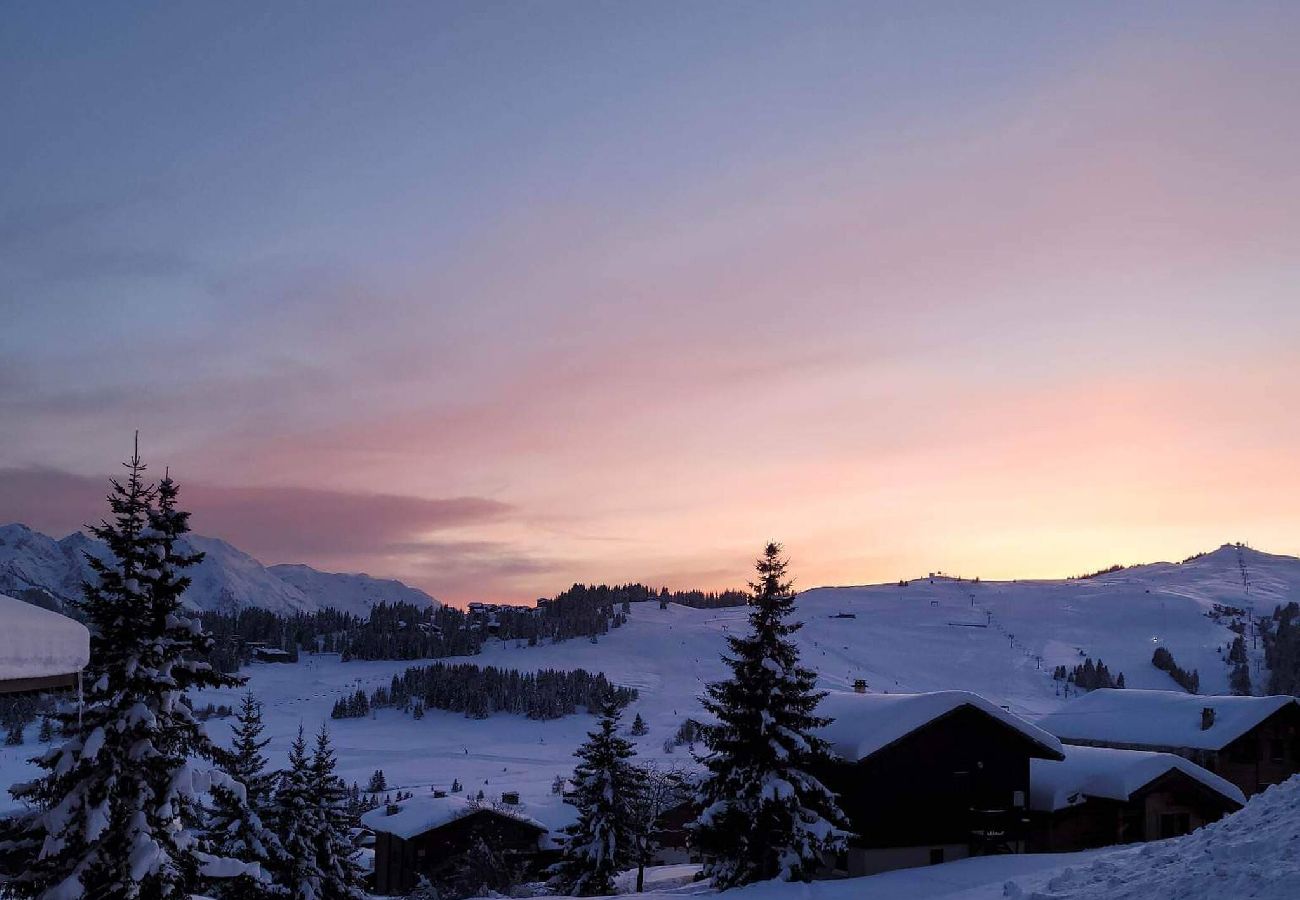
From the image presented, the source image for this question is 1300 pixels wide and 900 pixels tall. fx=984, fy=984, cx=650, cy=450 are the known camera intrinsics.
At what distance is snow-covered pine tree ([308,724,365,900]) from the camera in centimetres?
3675

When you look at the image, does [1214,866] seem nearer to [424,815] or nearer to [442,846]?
[442,846]

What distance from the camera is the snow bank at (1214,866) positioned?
15000mm

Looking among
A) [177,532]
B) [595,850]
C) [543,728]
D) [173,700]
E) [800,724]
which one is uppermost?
[177,532]

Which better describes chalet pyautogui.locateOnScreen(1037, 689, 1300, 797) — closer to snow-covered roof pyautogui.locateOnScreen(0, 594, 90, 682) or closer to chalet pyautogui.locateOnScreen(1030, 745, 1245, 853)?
chalet pyautogui.locateOnScreen(1030, 745, 1245, 853)

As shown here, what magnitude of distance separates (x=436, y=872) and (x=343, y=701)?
422ft

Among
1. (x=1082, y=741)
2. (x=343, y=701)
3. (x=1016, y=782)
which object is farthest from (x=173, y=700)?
(x=343, y=701)

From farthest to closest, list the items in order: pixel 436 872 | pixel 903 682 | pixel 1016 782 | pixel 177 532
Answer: pixel 903 682 < pixel 436 872 < pixel 1016 782 < pixel 177 532

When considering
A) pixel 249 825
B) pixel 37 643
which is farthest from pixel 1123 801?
pixel 37 643

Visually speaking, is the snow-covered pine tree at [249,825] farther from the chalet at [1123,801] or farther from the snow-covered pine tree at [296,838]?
the chalet at [1123,801]

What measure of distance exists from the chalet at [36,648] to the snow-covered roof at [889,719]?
101ft

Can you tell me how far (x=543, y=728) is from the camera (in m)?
165

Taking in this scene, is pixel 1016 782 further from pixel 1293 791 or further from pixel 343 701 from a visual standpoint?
pixel 343 701

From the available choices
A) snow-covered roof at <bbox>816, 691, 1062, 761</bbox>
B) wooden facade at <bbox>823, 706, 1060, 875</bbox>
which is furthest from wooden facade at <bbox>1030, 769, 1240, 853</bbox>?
snow-covered roof at <bbox>816, 691, 1062, 761</bbox>

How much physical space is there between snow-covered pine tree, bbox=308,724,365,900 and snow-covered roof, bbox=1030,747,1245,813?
27.6 m
